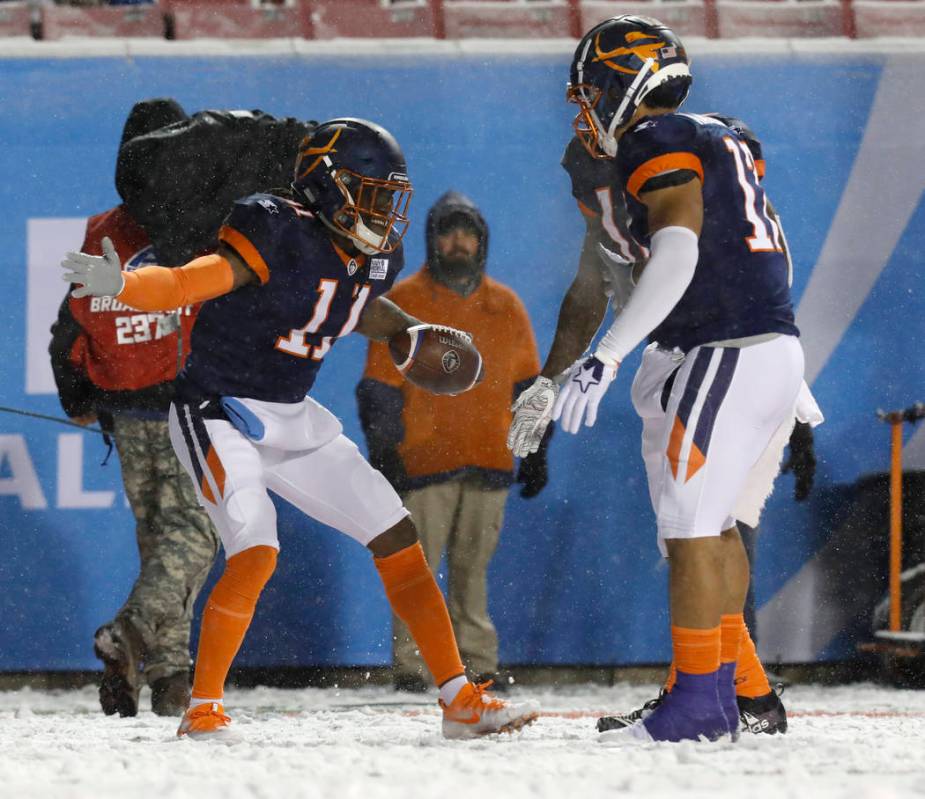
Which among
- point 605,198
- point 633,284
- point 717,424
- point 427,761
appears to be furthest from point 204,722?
point 605,198

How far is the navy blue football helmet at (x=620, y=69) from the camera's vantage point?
3092mm

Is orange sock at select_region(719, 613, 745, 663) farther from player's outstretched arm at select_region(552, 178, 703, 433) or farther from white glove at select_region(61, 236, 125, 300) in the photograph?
white glove at select_region(61, 236, 125, 300)

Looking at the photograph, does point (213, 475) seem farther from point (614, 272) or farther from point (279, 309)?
point (614, 272)

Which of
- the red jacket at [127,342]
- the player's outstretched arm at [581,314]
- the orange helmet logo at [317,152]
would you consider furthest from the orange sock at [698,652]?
the red jacket at [127,342]

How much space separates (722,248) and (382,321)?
903 millimetres

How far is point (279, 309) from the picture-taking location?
330 cm

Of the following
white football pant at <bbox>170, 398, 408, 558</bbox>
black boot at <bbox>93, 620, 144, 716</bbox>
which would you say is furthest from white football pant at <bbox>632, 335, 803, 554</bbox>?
black boot at <bbox>93, 620, 144, 716</bbox>

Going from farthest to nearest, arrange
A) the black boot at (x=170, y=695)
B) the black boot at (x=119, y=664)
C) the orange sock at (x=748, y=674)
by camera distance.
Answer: the black boot at (x=170, y=695) → the black boot at (x=119, y=664) → the orange sock at (x=748, y=674)

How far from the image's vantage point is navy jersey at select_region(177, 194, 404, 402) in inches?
128

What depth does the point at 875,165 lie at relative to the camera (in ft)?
17.5

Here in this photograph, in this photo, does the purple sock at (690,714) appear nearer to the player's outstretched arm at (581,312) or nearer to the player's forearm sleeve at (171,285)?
the player's outstretched arm at (581,312)

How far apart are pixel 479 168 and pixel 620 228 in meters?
1.91

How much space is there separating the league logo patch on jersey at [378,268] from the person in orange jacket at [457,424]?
157cm

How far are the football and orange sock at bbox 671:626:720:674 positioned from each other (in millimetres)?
912
